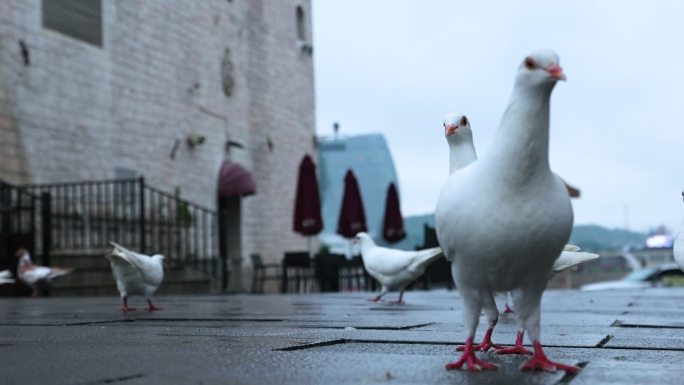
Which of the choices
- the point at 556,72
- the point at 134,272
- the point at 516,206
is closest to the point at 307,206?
the point at 134,272

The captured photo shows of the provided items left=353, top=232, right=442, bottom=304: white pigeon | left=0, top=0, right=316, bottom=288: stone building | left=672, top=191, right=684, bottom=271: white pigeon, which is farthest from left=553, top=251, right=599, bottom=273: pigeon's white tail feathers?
left=0, top=0, right=316, bottom=288: stone building

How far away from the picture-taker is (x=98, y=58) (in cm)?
1540

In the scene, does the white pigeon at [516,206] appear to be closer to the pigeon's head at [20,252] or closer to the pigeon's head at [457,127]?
the pigeon's head at [457,127]

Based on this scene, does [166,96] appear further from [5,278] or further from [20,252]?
[5,278]

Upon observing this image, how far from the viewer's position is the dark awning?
20.1 meters

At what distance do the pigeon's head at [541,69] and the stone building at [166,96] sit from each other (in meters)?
12.1

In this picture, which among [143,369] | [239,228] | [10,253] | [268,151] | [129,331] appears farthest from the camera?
[268,151]

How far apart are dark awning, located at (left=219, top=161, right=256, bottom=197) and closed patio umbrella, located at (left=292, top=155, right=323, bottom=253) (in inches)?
93.9

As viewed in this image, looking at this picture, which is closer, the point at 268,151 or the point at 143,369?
the point at 143,369

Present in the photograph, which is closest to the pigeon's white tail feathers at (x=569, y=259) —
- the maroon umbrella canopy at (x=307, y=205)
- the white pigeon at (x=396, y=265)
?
the white pigeon at (x=396, y=265)

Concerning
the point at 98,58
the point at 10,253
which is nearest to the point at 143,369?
the point at 10,253

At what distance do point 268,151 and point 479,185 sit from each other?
20990 mm

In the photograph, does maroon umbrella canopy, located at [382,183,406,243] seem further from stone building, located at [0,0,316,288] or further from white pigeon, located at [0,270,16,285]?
white pigeon, located at [0,270,16,285]

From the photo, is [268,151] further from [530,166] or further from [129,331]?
[530,166]
